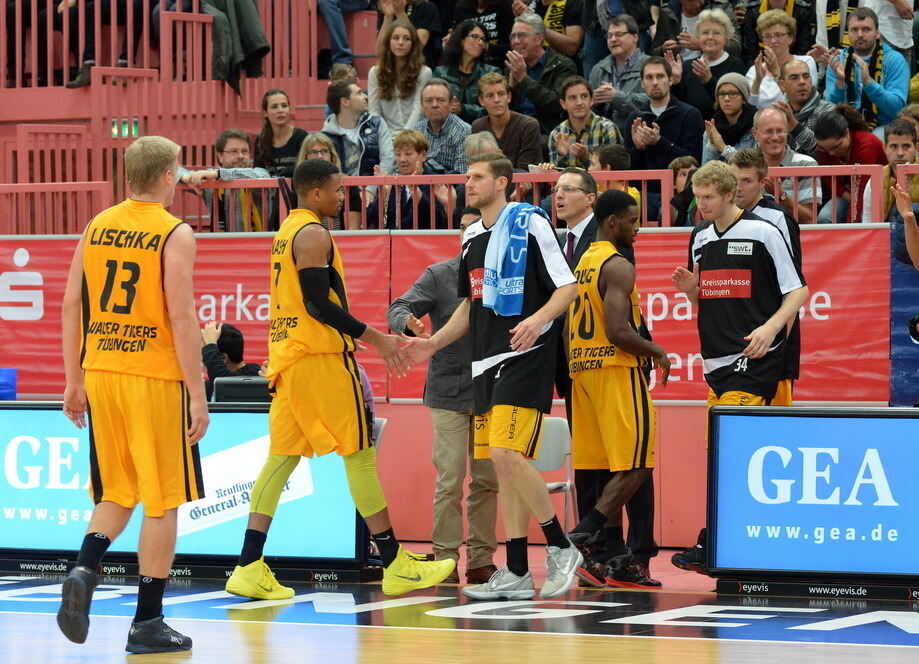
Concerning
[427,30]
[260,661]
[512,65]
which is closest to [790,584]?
[260,661]

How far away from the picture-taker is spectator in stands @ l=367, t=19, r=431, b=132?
13938mm

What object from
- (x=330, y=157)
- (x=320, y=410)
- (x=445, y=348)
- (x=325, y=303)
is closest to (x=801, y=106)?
(x=330, y=157)

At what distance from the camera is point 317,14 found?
1645cm

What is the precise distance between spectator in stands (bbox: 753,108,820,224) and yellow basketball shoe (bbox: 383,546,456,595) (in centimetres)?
392

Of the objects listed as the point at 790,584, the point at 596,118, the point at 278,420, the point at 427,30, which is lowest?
the point at 790,584

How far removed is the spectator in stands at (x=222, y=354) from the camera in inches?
420

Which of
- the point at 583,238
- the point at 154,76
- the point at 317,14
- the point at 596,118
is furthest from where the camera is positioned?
the point at 317,14

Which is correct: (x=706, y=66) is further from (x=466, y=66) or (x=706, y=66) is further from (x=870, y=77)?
(x=466, y=66)

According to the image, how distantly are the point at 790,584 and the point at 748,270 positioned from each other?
1.84 m

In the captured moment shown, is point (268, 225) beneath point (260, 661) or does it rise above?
above

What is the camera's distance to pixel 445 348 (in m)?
9.52

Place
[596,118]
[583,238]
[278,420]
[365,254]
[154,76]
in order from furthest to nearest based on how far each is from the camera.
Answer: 1. [154,76]
2. [596,118]
3. [365,254]
4. [583,238]
5. [278,420]

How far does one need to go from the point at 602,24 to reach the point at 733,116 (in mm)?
2705

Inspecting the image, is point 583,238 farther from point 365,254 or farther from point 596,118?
point 596,118
